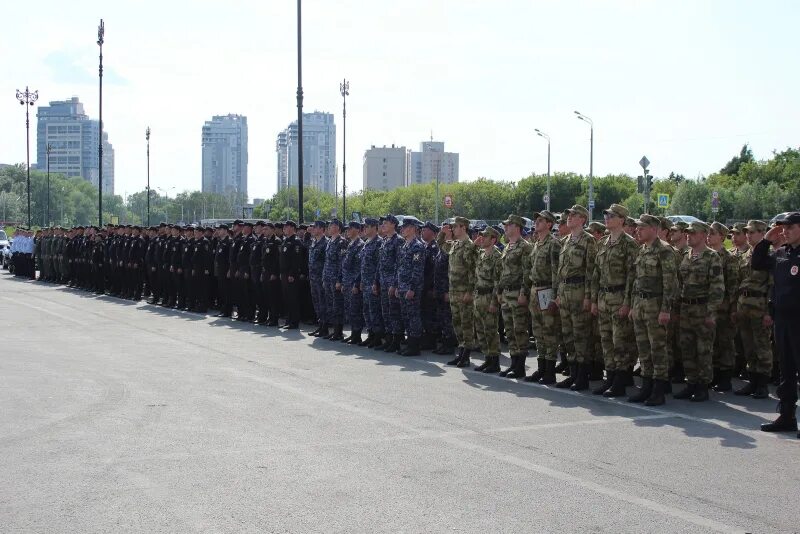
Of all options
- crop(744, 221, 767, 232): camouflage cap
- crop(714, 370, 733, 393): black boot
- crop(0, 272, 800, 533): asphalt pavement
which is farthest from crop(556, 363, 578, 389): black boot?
crop(744, 221, 767, 232): camouflage cap

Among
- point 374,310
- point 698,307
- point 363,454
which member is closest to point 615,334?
point 698,307

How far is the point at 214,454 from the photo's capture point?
713 centimetres

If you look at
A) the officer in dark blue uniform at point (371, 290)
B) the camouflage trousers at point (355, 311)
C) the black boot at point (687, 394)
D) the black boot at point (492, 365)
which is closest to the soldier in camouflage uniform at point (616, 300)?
the black boot at point (687, 394)

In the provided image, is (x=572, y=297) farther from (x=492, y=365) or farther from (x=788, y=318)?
(x=788, y=318)

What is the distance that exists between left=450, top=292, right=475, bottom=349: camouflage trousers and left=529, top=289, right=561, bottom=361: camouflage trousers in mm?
1536

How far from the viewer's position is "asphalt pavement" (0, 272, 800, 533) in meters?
5.62

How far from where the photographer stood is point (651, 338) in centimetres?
984

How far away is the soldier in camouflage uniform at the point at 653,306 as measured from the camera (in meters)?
9.75

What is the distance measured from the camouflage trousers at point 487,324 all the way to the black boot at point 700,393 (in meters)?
2.73

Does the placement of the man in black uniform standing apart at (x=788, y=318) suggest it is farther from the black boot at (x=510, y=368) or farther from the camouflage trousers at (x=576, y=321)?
the black boot at (x=510, y=368)

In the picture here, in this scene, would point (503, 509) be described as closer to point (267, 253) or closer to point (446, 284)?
point (446, 284)

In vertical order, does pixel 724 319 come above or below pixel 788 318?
below

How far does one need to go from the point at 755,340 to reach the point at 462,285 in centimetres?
407

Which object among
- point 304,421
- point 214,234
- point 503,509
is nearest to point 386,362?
point 304,421
